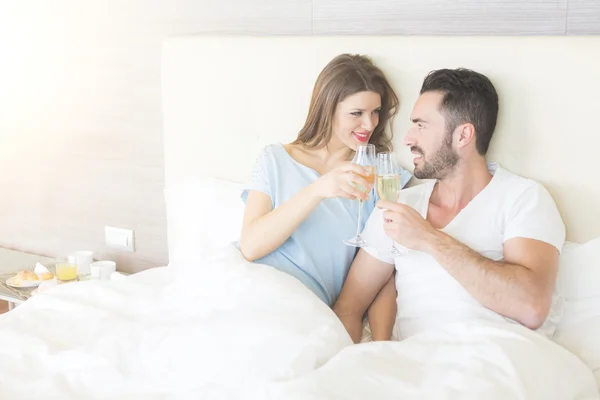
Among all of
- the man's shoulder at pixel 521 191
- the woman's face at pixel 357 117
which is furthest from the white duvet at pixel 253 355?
the woman's face at pixel 357 117

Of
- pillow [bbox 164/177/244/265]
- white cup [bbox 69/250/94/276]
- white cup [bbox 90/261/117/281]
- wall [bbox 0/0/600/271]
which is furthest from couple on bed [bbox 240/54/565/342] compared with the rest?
white cup [bbox 69/250/94/276]

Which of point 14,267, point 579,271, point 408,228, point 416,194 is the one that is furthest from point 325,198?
point 14,267

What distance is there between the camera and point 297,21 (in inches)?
103

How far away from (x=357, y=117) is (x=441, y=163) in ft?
1.02

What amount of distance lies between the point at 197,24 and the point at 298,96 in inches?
22.8

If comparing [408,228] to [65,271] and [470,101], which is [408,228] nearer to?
[470,101]

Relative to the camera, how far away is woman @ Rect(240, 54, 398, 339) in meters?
2.28

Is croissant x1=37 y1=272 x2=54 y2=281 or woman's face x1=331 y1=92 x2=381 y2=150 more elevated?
woman's face x1=331 y1=92 x2=381 y2=150

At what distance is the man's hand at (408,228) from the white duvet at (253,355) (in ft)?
0.75

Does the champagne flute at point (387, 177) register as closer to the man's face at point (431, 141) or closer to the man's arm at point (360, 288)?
the man's face at point (431, 141)

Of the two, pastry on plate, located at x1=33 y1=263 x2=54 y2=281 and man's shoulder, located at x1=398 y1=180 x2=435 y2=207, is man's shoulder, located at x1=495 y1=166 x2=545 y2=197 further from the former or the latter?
pastry on plate, located at x1=33 y1=263 x2=54 y2=281

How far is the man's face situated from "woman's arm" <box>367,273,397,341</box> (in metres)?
0.33

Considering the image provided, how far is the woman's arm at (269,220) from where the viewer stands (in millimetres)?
2150

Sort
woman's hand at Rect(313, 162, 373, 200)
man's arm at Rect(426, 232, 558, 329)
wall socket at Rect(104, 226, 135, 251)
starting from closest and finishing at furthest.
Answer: man's arm at Rect(426, 232, 558, 329), woman's hand at Rect(313, 162, 373, 200), wall socket at Rect(104, 226, 135, 251)
